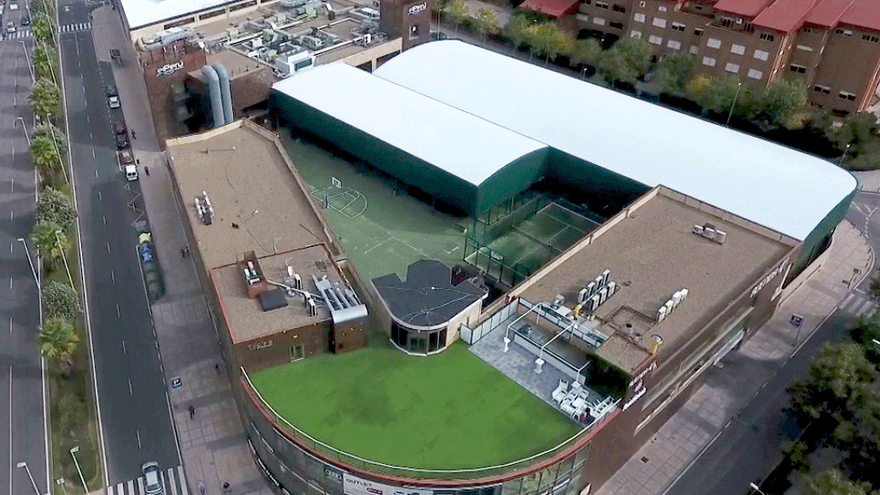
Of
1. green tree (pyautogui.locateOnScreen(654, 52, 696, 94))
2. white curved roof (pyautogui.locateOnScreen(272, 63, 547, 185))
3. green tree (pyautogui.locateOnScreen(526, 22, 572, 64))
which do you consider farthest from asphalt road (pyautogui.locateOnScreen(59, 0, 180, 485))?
green tree (pyautogui.locateOnScreen(654, 52, 696, 94))

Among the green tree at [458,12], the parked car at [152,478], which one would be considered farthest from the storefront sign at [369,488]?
the green tree at [458,12]

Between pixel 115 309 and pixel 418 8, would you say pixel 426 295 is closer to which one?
→ pixel 115 309

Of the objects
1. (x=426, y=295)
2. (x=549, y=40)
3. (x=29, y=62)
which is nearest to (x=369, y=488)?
(x=426, y=295)

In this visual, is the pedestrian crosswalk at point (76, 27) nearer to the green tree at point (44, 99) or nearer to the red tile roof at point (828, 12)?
the green tree at point (44, 99)

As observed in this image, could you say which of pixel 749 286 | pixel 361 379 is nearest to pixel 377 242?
pixel 361 379

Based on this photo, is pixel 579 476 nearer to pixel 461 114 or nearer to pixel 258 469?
pixel 258 469
